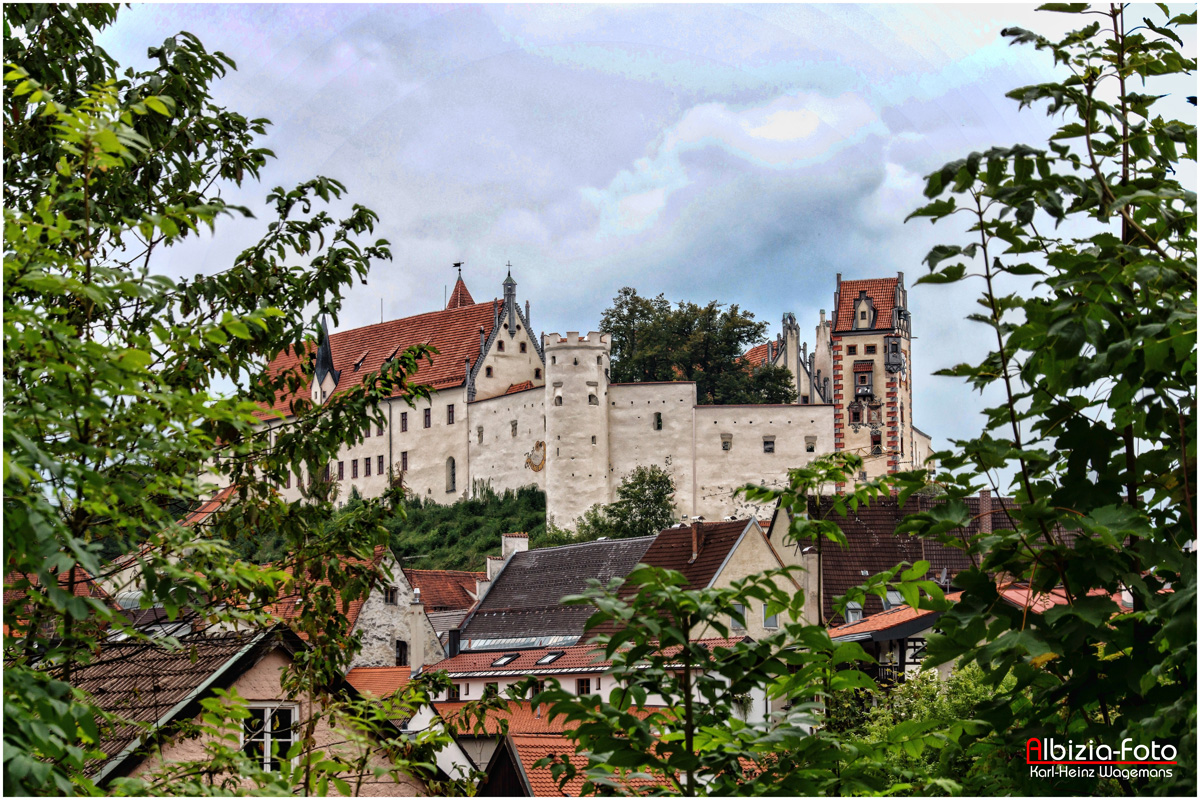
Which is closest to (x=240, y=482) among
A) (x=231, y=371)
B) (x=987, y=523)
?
(x=231, y=371)

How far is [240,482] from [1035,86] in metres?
3.88

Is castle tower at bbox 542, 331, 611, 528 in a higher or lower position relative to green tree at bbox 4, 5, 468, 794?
higher

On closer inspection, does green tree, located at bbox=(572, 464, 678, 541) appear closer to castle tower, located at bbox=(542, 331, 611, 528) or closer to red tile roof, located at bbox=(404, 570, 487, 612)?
castle tower, located at bbox=(542, 331, 611, 528)

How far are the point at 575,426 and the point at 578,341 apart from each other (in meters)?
5.48

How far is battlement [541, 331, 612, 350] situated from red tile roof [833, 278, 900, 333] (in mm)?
19917

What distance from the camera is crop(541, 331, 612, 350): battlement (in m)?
77.0

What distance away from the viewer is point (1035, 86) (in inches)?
126

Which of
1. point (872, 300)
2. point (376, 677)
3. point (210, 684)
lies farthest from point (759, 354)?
point (210, 684)

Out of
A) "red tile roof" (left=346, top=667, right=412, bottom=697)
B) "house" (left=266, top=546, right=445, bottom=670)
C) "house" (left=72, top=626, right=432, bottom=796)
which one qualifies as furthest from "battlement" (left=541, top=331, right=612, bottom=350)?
"house" (left=72, top=626, right=432, bottom=796)

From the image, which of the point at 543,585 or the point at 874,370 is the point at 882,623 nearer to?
the point at 543,585

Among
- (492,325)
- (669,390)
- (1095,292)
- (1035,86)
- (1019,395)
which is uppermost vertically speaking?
(492,325)

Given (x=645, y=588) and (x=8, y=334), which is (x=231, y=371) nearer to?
(x=8, y=334)

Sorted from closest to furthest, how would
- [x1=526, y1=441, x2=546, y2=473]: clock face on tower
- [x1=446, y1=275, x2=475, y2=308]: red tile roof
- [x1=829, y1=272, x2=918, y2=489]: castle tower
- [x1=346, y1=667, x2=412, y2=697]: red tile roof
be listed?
[x1=346, y1=667, x2=412, y2=697]: red tile roof → [x1=526, y1=441, x2=546, y2=473]: clock face on tower → [x1=829, y1=272, x2=918, y2=489]: castle tower → [x1=446, y1=275, x2=475, y2=308]: red tile roof

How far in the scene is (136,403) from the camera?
11.4 ft
